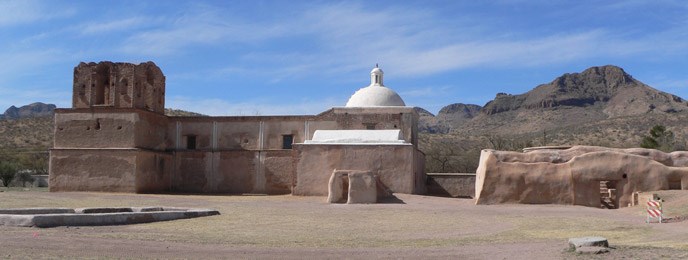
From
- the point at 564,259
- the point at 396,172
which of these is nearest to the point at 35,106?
the point at 396,172

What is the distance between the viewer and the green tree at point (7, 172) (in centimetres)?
4588

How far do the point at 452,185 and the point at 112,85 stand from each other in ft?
59.6

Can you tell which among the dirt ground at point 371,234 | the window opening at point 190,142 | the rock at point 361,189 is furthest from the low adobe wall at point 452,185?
the dirt ground at point 371,234

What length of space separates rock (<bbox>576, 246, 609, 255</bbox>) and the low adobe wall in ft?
87.4

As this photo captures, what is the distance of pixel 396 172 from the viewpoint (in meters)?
32.3

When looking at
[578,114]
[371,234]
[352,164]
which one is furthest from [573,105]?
[371,234]

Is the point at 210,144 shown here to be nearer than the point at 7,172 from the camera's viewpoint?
Yes

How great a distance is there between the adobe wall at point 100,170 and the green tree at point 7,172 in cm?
1212

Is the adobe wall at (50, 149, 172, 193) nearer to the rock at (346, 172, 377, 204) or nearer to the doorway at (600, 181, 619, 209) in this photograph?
the rock at (346, 172, 377, 204)

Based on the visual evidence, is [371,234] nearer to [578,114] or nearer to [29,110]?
[578,114]

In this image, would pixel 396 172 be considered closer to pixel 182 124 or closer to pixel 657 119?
pixel 182 124

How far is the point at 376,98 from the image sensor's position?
38.3 meters

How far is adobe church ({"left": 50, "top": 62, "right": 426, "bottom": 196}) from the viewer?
3306cm

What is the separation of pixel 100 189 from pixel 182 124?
5.99 metres
